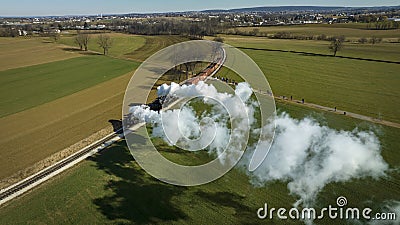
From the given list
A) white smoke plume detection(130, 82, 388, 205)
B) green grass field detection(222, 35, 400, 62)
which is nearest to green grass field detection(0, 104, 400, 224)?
white smoke plume detection(130, 82, 388, 205)

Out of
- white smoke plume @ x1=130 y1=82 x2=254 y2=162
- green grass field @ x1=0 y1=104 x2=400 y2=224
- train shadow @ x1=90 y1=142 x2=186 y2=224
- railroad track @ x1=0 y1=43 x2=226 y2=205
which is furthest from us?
white smoke plume @ x1=130 y1=82 x2=254 y2=162

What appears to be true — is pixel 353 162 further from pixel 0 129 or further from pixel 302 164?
pixel 0 129

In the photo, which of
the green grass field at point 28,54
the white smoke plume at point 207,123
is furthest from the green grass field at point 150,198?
the green grass field at point 28,54

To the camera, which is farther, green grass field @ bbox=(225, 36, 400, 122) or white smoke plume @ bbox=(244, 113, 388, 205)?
green grass field @ bbox=(225, 36, 400, 122)

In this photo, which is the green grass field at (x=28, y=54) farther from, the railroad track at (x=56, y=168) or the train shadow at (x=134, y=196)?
the train shadow at (x=134, y=196)

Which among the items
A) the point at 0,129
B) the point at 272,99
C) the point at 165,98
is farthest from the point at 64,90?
the point at 272,99

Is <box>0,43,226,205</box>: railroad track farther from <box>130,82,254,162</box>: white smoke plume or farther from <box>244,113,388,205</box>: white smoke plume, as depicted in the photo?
<box>244,113,388,205</box>: white smoke plume
